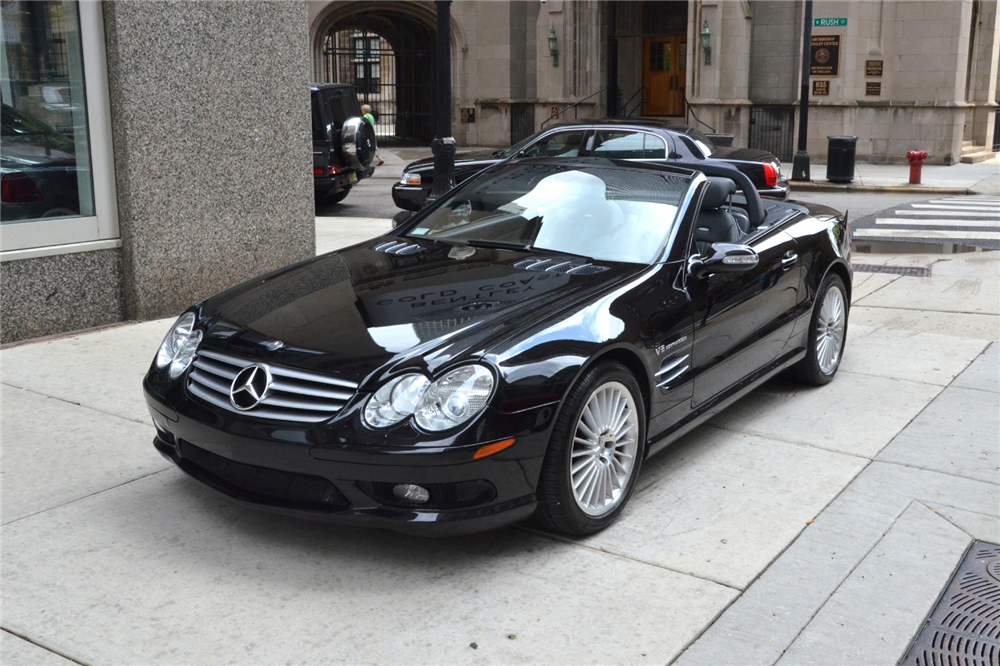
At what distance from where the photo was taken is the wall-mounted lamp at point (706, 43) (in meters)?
26.8

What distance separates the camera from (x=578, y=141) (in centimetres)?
1393

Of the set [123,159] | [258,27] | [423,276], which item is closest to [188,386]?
[423,276]

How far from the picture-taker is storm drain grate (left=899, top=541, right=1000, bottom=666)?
11.5 feet

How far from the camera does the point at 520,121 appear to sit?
31.6 m

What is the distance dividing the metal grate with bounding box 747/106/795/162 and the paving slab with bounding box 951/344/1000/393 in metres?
20.6

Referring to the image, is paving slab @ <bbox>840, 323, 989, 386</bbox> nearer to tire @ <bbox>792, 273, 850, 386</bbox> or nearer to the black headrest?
tire @ <bbox>792, 273, 850, 386</bbox>

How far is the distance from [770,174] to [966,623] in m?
10.7

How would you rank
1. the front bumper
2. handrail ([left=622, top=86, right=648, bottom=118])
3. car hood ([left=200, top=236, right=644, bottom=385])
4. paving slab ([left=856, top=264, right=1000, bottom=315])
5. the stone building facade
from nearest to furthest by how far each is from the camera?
1. the front bumper
2. car hood ([left=200, top=236, right=644, bottom=385])
3. paving slab ([left=856, top=264, right=1000, bottom=315])
4. the stone building facade
5. handrail ([left=622, top=86, right=648, bottom=118])

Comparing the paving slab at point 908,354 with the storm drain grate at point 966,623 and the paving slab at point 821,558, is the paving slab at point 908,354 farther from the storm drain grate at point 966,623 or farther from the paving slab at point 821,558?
the storm drain grate at point 966,623

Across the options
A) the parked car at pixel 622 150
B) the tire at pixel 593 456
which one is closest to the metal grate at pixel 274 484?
the tire at pixel 593 456

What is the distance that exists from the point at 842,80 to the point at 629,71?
7450 mm

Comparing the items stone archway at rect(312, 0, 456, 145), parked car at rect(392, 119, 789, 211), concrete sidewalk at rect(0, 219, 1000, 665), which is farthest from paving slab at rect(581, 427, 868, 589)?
stone archway at rect(312, 0, 456, 145)

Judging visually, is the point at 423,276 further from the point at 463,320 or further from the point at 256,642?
the point at 256,642

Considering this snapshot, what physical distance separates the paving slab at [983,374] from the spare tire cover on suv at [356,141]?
1120 cm
